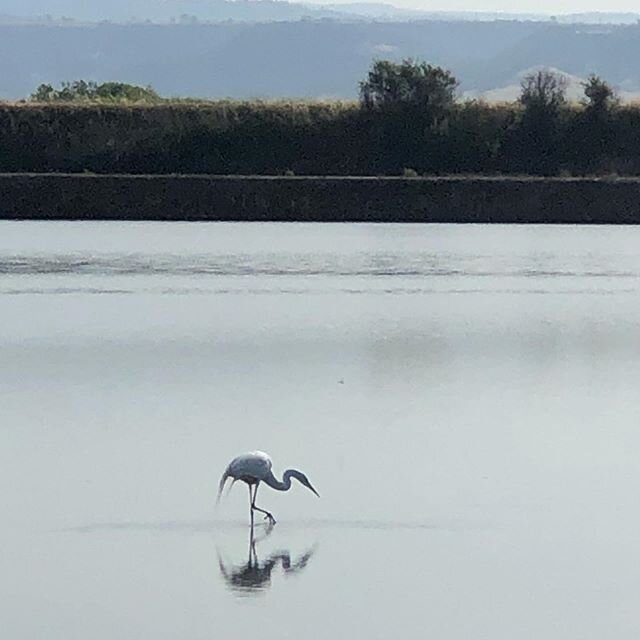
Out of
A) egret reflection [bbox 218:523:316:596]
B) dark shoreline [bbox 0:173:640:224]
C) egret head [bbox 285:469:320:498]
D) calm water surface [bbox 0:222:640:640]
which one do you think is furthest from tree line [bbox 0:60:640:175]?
egret reflection [bbox 218:523:316:596]

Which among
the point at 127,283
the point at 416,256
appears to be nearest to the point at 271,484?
the point at 127,283

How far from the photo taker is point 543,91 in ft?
120

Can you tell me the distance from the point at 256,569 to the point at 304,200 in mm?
21834

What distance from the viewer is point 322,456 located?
11.2 meters

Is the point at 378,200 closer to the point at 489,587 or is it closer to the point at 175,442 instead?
the point at 175,442

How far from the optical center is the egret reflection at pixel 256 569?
861cm

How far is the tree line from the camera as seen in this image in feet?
116

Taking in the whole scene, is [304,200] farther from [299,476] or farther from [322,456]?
[299,476]

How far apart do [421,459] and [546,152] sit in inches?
991

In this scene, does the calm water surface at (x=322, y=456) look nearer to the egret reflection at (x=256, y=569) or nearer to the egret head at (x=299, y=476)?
the egret reflection at (x=256, y=569)

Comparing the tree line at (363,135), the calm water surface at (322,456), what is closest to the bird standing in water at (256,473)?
the calm water surface at (322,456)

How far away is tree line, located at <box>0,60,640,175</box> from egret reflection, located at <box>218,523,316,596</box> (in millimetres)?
26054

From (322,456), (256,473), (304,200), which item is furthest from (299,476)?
(304,200)

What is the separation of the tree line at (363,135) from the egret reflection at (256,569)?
26.1 metres
